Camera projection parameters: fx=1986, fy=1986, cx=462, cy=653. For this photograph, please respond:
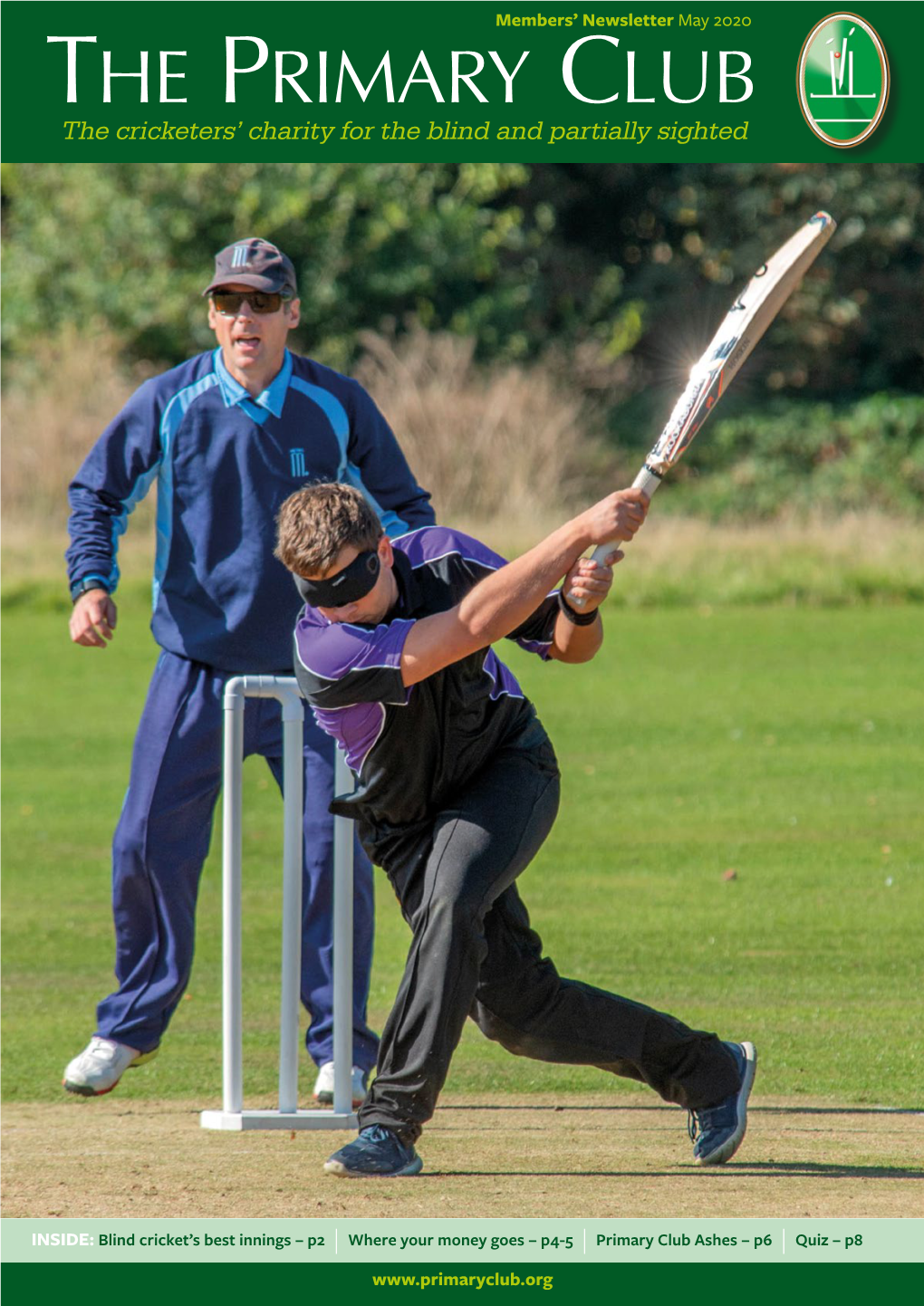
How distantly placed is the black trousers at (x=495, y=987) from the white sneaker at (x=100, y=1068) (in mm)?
1311

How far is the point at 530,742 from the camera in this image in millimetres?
4867

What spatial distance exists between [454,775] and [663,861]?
592 centimetres

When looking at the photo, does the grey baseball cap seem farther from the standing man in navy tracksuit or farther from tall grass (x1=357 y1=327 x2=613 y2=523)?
tall grass (x1=357 y1=327 x2=613 y2=523)

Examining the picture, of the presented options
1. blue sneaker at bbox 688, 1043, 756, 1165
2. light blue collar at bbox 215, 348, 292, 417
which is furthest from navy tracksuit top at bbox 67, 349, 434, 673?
blue sneaker at bbox 688, 1043, 756, 1165

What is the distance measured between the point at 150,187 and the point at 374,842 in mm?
24895

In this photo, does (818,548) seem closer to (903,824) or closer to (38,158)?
(903,824)

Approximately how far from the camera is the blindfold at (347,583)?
178 inches

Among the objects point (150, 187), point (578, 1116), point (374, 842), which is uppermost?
point (150, 187)

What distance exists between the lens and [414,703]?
4672 mm

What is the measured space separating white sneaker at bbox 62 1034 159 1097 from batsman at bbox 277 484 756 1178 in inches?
51.4

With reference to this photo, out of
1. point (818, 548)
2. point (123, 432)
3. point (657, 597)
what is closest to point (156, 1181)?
point (123, 432)

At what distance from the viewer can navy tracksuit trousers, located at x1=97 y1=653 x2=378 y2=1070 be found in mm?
5898

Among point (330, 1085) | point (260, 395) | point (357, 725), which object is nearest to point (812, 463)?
point (260, 395)

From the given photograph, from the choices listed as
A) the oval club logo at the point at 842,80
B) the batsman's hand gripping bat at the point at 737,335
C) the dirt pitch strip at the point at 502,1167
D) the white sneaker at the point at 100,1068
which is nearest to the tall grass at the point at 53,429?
the oval club logo at the point at 842,80
